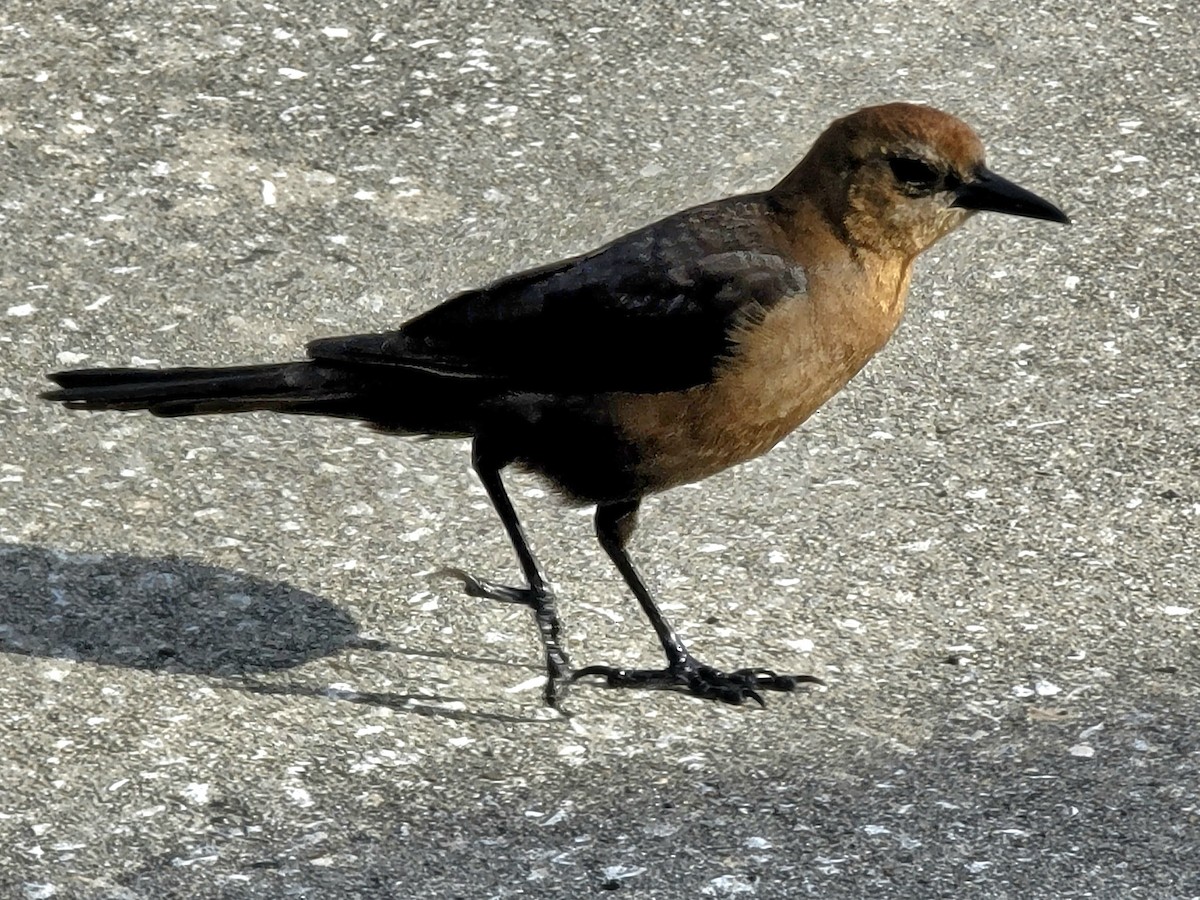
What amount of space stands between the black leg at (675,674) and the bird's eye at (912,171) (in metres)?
0.87

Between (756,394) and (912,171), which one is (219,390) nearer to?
(756,394)

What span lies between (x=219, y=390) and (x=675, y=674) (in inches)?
44.1

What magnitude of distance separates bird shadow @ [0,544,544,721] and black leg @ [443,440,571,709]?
0.13 m

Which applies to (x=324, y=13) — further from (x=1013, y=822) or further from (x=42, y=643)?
(x=1013, y=822)

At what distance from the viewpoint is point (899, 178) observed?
3834 millimetres

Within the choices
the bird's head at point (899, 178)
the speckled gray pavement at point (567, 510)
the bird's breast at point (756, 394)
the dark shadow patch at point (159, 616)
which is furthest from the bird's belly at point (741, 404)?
the dark shadow patch at point (159, 616)

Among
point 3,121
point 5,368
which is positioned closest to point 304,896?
point 5,368

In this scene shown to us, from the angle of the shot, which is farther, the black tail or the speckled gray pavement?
the black tail

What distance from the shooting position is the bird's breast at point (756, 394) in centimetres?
365

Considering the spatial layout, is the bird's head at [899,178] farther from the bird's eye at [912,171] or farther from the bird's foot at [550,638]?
the bird's foot at [550,638]

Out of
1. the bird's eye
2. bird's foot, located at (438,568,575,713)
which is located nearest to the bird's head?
the bird's eye

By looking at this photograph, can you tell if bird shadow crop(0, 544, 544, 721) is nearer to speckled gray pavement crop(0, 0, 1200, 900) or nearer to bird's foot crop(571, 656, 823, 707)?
speckled gray pavement crop(0, 0, 1200, 900)

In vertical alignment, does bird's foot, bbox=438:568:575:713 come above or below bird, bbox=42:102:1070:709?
below

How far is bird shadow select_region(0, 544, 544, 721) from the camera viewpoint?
152 inches
